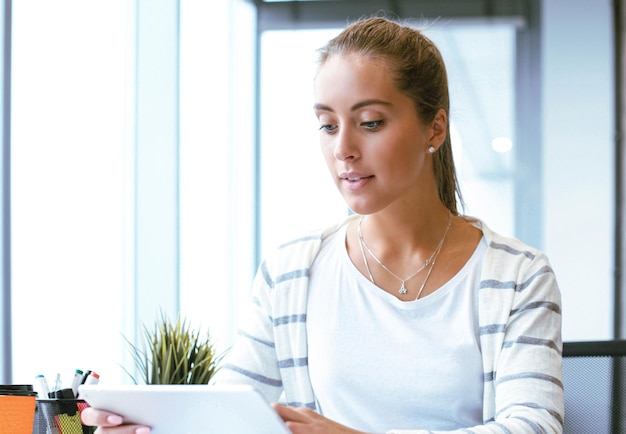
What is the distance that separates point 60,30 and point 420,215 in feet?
3.74

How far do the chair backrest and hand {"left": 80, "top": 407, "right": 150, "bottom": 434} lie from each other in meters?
0.73

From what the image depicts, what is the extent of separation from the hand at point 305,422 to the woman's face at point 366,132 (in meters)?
0.37

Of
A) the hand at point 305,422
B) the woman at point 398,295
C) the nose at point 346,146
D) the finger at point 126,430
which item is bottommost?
the finger at point 126,430

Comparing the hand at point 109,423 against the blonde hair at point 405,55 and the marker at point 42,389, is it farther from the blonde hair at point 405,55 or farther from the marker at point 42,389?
the blonde hair at point 405,55

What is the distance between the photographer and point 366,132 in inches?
50.6

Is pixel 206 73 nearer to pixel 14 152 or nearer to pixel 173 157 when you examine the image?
pixel 173 157

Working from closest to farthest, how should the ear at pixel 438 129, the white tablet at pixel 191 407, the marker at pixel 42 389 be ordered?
the white tablet at pixel 191 407, the marker at pixel 42 389, the ear at pixel 438 129

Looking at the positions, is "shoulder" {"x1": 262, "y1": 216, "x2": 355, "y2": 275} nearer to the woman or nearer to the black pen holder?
the woman

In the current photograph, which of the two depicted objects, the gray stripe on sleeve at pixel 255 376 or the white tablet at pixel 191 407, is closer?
the white tablet at pixel 191 407

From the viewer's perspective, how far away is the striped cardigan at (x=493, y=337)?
1202 millimetres

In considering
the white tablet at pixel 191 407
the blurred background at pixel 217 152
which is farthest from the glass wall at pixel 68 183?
the white tablet at pixel 191 407

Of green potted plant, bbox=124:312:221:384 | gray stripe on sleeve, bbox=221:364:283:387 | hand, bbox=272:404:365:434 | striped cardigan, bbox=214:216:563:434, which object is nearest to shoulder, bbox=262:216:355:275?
striped cardigan, bbox=214:216:563:434

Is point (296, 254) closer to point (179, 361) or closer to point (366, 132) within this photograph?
point (366, 132)

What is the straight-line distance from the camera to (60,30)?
2.10m
